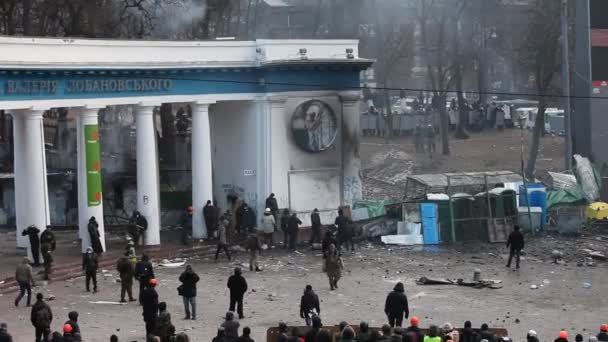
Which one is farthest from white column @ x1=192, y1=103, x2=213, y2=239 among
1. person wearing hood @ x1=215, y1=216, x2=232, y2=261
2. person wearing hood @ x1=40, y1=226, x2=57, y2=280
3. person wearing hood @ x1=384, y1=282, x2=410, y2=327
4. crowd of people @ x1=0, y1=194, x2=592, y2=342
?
person wearing hood @ x1=384, y1=282, x2=410, y2=327

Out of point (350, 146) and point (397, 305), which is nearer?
point (397, 305)

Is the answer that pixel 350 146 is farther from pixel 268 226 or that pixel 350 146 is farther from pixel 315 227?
pixel 268 226

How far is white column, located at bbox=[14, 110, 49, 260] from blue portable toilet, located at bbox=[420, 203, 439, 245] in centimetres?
931

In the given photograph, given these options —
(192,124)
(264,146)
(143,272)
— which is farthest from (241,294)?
(264,146)

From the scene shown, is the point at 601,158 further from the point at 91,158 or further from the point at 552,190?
the point at 91,158

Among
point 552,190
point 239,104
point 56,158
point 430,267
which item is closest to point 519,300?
point 430,267

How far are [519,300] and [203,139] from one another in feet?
34.4

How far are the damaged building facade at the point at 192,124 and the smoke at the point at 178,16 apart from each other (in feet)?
40.1

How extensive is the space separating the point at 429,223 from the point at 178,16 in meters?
22.2

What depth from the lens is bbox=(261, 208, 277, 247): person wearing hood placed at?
31.2 m

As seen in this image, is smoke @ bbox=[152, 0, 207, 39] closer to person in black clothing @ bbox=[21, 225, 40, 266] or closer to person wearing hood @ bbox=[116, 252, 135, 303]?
person in black clothing @ bbox=[21, 225, 40, 266]

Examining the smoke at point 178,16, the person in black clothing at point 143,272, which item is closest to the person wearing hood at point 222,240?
the person in black clothing at point 143,272

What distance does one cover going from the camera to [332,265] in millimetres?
25719

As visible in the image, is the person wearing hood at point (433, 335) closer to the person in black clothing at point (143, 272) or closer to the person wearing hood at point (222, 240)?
the person in black clothing at point (143, 272)
